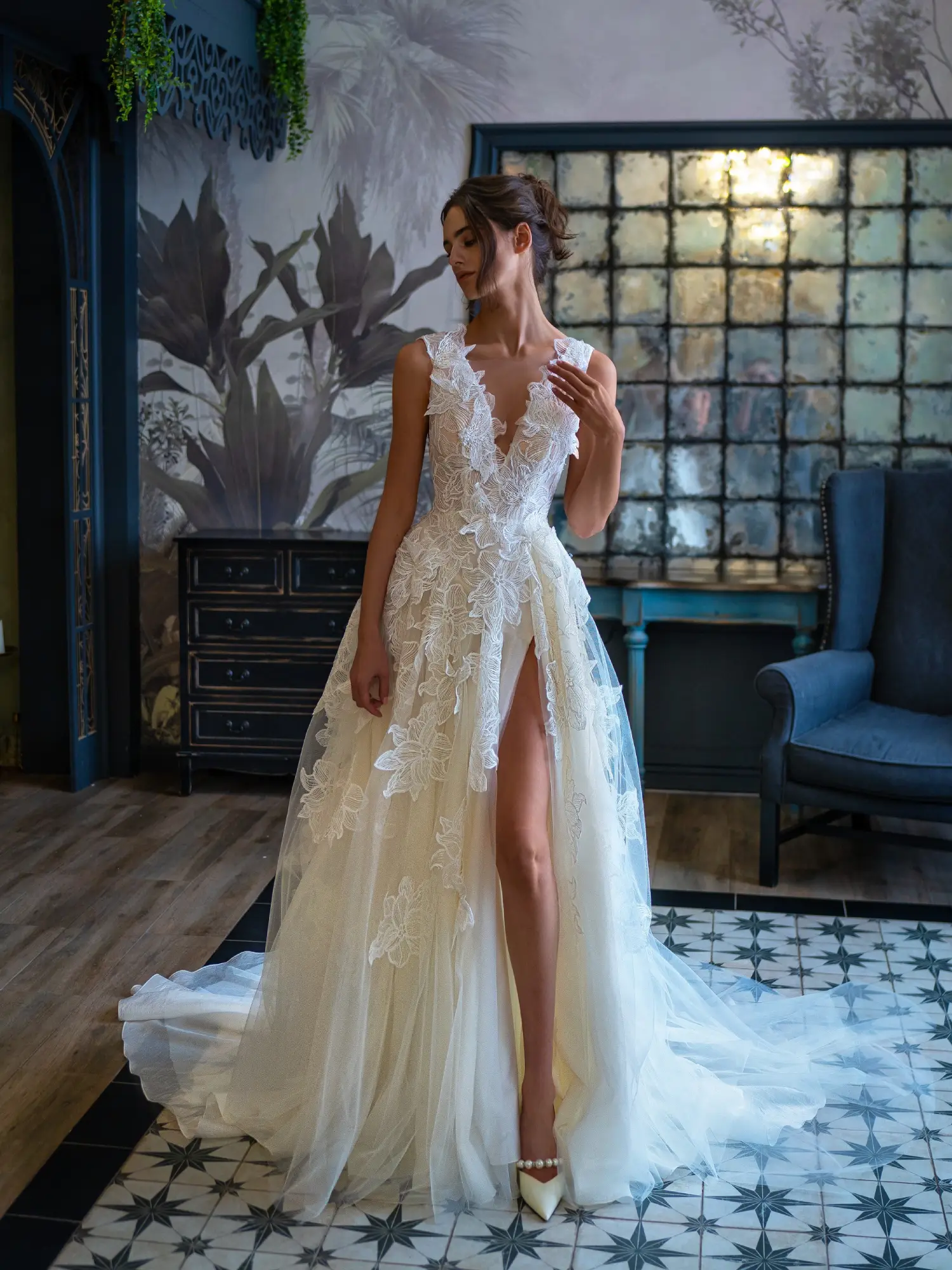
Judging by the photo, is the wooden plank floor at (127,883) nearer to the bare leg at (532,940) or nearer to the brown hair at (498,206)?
the bare leg at (532,940)

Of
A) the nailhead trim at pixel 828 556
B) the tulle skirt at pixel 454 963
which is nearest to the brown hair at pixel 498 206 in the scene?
the tulle skirt at pixel 454 963

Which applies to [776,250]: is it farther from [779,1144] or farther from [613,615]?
[779,1144]

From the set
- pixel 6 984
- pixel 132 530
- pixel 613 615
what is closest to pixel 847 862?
pixel 613 615

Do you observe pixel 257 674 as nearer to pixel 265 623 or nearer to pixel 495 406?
pixel 265 623

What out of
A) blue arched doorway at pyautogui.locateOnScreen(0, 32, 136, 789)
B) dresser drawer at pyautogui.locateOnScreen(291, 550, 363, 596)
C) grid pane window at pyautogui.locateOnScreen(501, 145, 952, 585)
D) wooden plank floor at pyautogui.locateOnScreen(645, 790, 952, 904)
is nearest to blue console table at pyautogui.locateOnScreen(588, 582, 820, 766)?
grid pane window at pyautogui.locateOnScreen(501, 145, 952, 585)

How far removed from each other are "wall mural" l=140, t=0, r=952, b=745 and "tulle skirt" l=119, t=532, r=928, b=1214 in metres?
2.79

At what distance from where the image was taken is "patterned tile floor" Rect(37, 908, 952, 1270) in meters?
2.23

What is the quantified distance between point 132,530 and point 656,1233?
3.72 metres

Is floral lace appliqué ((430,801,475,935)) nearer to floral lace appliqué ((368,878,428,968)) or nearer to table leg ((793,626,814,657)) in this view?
floral lace appliqué ((368,878,428,968))

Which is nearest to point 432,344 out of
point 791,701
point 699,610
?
point 791,701

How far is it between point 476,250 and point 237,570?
270cm

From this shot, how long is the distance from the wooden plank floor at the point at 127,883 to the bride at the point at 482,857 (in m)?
0.39

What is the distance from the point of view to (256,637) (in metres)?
4.98

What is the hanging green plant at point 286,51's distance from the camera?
191 inches
